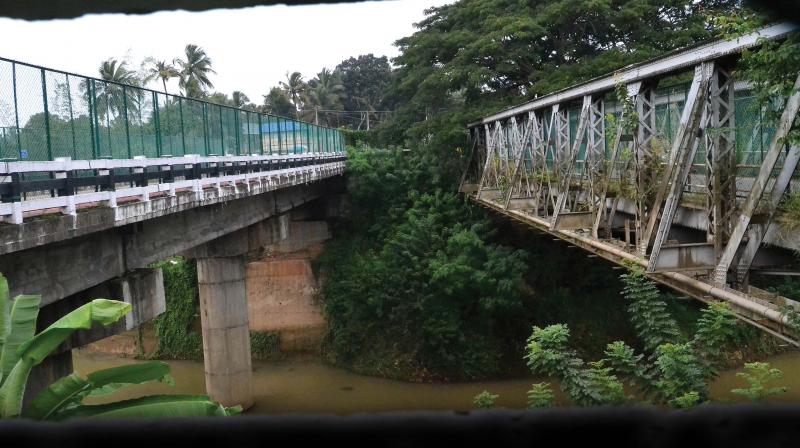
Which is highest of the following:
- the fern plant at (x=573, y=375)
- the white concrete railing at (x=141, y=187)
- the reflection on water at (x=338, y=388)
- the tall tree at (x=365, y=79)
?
the tall tree at (x=365, y=79)

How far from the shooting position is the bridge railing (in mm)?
7863

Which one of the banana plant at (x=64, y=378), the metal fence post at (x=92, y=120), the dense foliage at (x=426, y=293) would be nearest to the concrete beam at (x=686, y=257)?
the banana plant at (x=64, y=378)

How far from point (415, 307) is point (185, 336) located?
390 inches

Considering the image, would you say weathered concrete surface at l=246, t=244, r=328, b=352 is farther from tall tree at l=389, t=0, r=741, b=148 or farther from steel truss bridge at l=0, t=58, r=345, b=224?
steel truss bridge at l=0, t=58, r=345, b=224

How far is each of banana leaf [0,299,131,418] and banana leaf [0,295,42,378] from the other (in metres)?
0.26

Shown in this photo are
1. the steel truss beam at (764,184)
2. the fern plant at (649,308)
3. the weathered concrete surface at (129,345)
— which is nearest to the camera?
the steel truss beam at (764,184)

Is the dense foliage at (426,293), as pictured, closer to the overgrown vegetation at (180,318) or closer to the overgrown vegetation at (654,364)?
the overgrown vegetation at (180,318)

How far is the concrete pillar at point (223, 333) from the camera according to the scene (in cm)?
1902

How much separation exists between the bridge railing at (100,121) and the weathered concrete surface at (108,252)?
3.87ft

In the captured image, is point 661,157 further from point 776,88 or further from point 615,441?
point 615,441

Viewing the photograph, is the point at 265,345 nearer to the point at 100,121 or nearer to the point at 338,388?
the point at 338,388

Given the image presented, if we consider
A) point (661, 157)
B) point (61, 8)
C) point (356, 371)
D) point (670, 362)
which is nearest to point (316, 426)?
point (61, 8)

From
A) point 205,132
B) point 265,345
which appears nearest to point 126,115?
point 205,132

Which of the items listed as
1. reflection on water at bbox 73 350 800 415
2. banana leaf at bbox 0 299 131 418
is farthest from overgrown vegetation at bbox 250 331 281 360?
banana leaf at bbox 0 299 131 418
